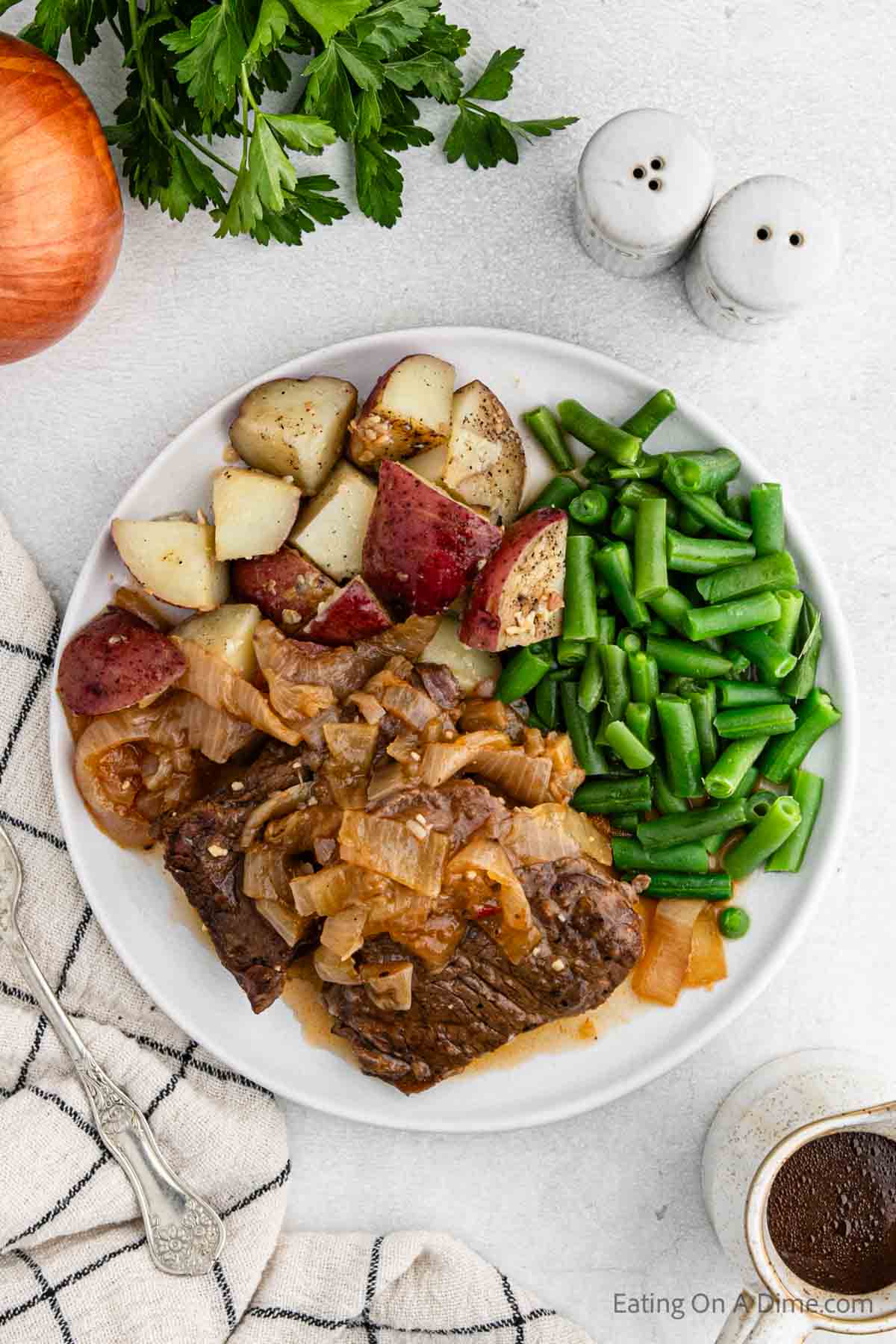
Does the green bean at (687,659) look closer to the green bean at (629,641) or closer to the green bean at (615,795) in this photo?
the green bean at (629,641)

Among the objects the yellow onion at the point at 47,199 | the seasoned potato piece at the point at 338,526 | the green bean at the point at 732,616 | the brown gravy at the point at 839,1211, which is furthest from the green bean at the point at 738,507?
the yellow onion at the point at 47,199

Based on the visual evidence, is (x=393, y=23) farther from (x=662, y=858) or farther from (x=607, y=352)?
(x=662, y=858)

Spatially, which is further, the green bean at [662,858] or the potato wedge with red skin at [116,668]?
the green bean at [662,858]

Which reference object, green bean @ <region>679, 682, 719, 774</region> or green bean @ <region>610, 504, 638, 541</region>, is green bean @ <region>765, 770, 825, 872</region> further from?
green bean @ <region>610, 504, 638, 541</region>

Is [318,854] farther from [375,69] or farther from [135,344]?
[375,69]

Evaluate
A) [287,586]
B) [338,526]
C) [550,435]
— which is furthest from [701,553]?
[287,586]

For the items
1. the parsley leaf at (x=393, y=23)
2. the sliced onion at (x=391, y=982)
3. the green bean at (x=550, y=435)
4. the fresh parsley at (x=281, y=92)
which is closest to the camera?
the fresh parsley at (x=281, y=92)

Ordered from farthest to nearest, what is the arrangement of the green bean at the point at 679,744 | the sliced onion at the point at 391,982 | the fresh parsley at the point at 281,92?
1. the green bean at the point at 679,744
2. the sliced onion at the point at 391,982
3. the fresh parsley at the point at 281,92
